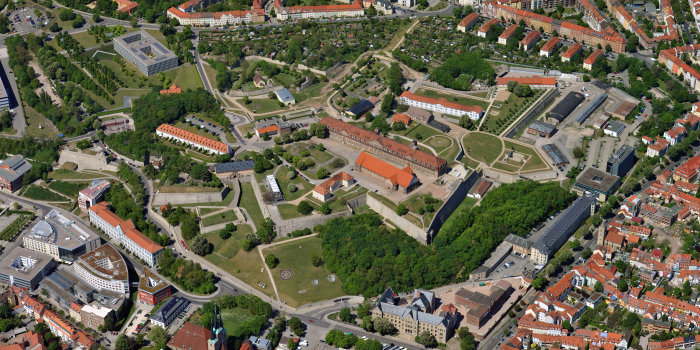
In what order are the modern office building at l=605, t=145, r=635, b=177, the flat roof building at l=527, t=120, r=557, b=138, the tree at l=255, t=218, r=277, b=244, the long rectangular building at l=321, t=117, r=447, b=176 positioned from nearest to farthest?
1. the tree at l=255, t=218, r=277, b=244
2. the long rectangular building at l=321, t=117, r=447, b=176
3. the modern office building at l=605, t=145, r=635, b=177
4. the flat roof building at l=527, t=120, r=557, b=138

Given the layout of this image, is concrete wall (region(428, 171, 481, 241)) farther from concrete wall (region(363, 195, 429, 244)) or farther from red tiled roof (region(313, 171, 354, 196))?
red tiled roof (region(313, 171, 354, 196))

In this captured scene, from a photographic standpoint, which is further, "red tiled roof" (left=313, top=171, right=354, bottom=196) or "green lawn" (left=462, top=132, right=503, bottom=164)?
"green lawn" (left=462, top=132, right=503, bottom=164)

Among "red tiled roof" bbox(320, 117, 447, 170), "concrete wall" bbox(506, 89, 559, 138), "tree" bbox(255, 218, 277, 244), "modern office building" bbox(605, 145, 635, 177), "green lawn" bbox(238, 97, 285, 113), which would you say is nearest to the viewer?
"tree" bbox(255, 218, 277, 244)

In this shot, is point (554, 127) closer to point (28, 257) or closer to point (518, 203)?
point (518, 203)

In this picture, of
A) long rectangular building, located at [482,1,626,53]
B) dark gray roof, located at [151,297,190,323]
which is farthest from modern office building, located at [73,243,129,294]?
long rectangular building, located at [482,1,626,53]

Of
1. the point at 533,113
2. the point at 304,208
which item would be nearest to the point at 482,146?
the point at 533,113

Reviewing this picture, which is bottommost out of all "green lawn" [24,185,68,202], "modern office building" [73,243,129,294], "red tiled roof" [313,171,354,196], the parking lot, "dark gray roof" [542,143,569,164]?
"green lawn" [24,185,68,202]

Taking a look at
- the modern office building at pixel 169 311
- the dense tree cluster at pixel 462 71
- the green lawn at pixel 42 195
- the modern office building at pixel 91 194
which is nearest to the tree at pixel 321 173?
the modern office building at pixel 169 311

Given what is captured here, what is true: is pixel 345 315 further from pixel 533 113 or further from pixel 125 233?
pixel 533 113
